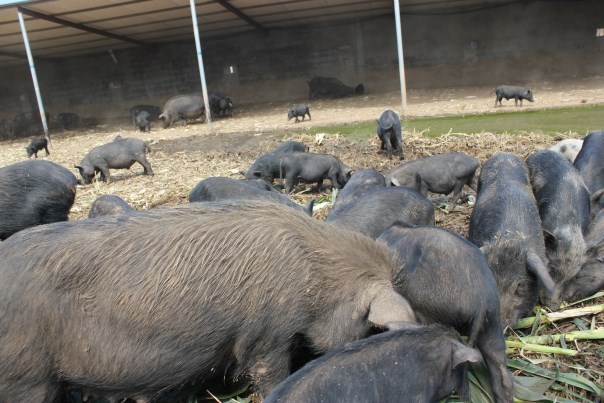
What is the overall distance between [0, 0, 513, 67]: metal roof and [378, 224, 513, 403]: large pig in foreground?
16.4 metres

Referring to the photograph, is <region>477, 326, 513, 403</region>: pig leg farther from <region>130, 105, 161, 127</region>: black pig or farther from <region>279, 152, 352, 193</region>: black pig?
<region>130, 105, 161, 127</region>: black pig

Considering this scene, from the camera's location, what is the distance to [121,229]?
2631mm

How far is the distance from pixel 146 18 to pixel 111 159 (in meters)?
12.5

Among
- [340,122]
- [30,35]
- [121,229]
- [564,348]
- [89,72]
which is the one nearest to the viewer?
[121,229]

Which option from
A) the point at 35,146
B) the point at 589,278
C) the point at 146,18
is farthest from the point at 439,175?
the point at 146,18

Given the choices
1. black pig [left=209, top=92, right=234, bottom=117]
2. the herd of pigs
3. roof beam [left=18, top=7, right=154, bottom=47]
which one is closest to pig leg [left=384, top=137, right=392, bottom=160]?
the herd of pigs

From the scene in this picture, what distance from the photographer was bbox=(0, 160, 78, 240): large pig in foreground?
5195 mm

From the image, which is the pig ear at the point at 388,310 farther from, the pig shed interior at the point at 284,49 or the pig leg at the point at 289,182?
the pig shed interior at the point at 284,49

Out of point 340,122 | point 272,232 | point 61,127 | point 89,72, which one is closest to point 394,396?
point 272,232

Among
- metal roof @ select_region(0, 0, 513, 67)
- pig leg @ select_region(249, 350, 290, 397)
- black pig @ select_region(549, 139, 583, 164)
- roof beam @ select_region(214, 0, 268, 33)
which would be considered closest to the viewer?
pig leg @ select_region(249, 350, 290, 397)

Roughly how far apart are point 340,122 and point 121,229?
13100 mm

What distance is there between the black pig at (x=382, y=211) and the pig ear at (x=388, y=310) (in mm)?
1544

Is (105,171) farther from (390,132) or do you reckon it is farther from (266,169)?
(390,132)

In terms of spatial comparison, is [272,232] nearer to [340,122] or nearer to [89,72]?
[340,122]
